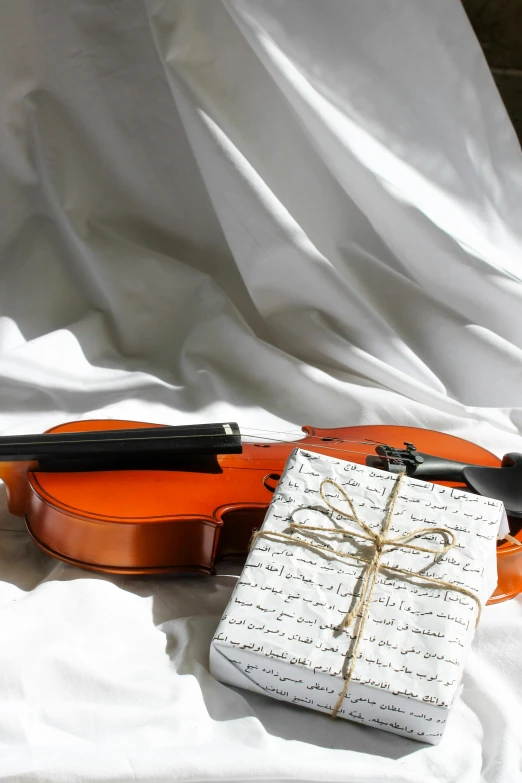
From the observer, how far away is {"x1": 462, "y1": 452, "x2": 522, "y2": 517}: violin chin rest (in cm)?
86

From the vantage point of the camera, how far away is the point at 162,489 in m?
0.85

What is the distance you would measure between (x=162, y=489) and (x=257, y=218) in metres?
0.56

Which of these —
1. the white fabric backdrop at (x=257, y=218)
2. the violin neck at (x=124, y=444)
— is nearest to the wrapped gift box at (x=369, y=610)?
the violin neck at (x=124, y=444)

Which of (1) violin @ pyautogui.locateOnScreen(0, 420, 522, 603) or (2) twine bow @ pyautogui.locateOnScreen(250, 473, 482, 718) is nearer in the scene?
(2) twine bow @ pyautogui.locateOnScreen(250, 473, 482, 718)

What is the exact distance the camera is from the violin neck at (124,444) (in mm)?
840

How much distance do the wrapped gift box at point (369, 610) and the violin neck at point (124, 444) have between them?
4.7 inches

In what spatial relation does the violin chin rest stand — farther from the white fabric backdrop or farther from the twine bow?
the white fabric backdrop

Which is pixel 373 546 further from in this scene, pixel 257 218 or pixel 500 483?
pixel 257 218

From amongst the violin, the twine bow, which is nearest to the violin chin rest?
the violin

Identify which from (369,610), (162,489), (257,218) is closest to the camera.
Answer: (369,610)

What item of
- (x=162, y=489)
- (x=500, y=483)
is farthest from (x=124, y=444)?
(x=500, y=483)

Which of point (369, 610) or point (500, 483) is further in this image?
point (500, 483)

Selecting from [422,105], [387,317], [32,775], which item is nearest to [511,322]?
[387,317]

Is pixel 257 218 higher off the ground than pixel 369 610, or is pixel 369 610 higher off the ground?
pixel 257 218
